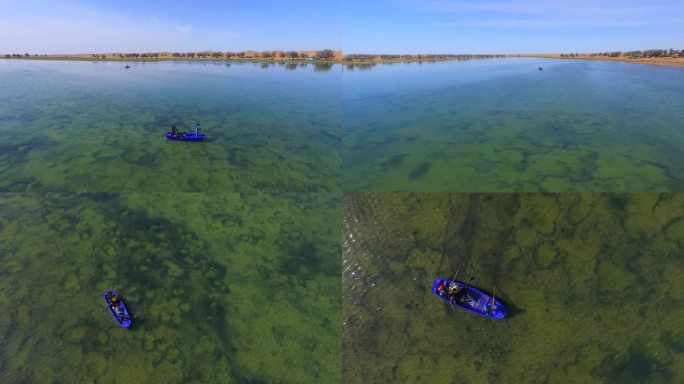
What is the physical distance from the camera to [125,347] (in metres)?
12.6

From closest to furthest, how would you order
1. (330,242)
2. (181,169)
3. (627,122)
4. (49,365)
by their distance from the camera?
(49,365), (330,242), (181,169), (627,122)

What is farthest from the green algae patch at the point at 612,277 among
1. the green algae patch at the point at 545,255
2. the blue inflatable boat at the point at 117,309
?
the blue inflatable boat at the point at 117,309

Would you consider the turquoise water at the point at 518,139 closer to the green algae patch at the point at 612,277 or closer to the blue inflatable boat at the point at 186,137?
the green algae patch at the point at 612,277

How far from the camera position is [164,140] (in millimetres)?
28688

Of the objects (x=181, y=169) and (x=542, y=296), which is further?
(x=181, y=169)

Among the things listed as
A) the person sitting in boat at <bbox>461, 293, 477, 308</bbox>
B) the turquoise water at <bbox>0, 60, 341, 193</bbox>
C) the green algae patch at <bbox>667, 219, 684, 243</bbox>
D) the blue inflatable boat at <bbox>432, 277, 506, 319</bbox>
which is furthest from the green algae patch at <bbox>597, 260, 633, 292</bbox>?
the turquoise water at <bbox>0, 60, 341, 193</bbox>

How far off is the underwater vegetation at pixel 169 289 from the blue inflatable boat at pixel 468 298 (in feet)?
13.5

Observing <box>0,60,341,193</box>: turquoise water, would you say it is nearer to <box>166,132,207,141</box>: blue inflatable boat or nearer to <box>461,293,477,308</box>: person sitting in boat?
<box>166,132,207,141</box>: blue inflatable boat

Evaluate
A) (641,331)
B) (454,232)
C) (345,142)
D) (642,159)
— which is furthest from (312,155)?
(642,159)

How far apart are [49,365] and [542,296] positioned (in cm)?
1774

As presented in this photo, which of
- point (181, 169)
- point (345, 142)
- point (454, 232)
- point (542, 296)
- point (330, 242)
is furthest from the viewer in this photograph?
point (345, 142)

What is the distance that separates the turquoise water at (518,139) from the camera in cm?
2142

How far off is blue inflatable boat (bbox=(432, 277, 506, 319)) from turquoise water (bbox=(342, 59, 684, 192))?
781 centimetres

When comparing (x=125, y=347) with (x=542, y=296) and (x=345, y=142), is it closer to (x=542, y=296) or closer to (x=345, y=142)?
(x=542, y=296)
